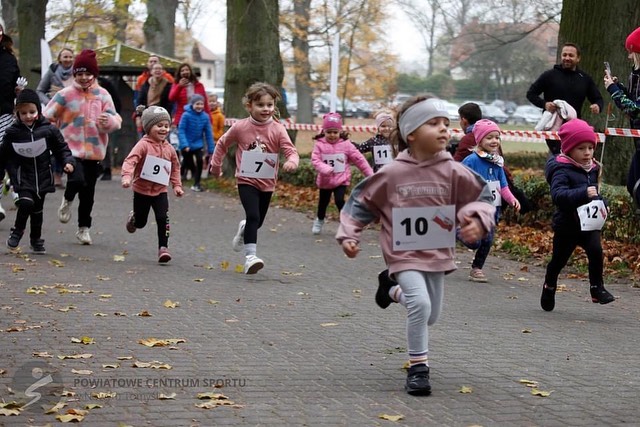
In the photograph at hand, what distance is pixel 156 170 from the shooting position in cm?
1220

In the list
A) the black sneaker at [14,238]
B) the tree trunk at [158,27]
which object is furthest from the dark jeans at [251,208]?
the tree trunk at [158,27]

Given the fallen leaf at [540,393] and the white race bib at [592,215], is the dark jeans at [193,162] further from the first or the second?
the fallen leaf at [540,393]

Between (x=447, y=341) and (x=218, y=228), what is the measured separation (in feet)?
27.3

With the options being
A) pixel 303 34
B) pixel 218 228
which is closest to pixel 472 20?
pixel 303 34

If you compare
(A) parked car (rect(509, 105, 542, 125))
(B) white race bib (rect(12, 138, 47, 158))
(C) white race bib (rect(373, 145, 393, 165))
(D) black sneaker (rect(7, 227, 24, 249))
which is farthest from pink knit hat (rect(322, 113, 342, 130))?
(A) parked car (rect(509, 105, 542, 125))

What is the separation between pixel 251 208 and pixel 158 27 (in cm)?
2972

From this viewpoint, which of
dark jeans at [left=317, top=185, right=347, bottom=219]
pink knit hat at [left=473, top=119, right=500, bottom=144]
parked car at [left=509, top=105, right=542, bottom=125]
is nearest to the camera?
pink knit hat at [left=473, top=119, right=500, bottom=144]

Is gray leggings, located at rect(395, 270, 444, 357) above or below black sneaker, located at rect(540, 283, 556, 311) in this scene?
above

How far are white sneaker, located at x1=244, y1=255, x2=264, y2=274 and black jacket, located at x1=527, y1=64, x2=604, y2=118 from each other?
16.6 feet

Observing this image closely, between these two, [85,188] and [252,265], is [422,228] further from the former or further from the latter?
[85,188]

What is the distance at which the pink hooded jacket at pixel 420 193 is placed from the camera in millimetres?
6754

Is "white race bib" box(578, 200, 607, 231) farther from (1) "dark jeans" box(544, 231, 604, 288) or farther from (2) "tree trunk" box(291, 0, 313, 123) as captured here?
(2) "tree trunk" box(291, 0, 313, 123)

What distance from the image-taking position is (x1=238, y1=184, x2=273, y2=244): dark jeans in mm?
11430

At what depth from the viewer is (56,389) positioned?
6.39 metres
